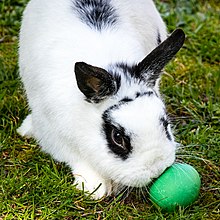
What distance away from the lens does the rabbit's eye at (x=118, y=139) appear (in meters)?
3.77

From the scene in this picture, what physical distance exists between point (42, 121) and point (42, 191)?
456 millimetres

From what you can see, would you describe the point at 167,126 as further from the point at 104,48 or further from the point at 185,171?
the point at 104,48

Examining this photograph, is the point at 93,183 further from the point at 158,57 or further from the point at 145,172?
the point at 158,57

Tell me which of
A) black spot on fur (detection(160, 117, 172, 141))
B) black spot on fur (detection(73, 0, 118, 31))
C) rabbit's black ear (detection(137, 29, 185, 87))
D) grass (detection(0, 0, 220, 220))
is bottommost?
grass (detection(0, 0, 220, 220))

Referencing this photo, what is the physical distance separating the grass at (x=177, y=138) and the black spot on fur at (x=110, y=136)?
1.43 ft

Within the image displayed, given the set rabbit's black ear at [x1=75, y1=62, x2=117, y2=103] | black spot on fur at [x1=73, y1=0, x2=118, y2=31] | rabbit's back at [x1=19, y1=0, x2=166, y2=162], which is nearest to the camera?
rabbit's black ear at [x1=75, y1=62, x2=117, y2=103]

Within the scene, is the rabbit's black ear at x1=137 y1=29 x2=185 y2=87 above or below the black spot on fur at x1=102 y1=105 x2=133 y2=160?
above

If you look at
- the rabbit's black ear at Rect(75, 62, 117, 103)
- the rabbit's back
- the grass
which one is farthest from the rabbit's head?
the grass

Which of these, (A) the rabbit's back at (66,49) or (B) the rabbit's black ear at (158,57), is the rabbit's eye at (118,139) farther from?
(B) the rabbit's black ear at (158,57)

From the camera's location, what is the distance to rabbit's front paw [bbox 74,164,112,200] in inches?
Answer: 164

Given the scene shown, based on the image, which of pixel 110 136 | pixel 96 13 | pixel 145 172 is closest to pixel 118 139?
pixel 110 136

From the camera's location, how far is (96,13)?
14.0 ft

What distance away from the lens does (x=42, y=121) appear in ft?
14.3

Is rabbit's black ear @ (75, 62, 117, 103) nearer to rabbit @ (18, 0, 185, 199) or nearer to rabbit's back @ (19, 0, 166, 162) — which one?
rabbit @ (18, 0, 185, 199)
